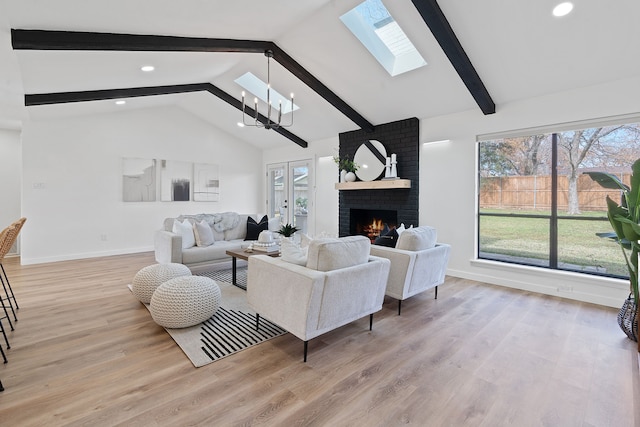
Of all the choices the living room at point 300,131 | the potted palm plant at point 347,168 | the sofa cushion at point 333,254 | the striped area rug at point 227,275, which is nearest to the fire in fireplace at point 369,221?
the living room at point 300,131

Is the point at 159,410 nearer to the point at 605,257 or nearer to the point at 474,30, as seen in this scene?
the point at 474,30

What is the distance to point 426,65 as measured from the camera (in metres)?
3.73

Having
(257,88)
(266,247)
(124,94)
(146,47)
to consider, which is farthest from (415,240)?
(124,94)

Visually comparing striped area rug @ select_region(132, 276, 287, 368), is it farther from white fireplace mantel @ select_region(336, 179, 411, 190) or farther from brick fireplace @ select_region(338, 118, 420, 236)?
brick fireplace @ select_region(338, 118, 420, 236)

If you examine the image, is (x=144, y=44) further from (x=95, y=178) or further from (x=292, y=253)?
(x=95, y=178)

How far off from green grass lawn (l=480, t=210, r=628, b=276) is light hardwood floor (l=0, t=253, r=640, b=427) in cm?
86

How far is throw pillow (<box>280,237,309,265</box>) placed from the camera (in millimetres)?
2465

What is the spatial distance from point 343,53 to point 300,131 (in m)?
2.80

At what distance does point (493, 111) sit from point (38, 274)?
269 inches

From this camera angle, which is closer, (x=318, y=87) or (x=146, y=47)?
(x=146, y=47)

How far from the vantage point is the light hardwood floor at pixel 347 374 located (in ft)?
5.50

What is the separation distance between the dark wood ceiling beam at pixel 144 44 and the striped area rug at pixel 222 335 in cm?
273

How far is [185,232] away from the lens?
4473mm

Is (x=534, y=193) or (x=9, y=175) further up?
(x=9, y=175)
